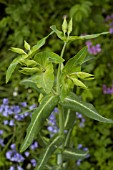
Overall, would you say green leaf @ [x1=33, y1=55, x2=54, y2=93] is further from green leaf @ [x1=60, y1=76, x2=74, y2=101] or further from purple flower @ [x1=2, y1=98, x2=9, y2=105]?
purple flower @ [x1=2, y1=98, x2=9, y2=105]

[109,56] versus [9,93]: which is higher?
[109,56]

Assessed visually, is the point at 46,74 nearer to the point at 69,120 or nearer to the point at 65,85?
the point at 65,85

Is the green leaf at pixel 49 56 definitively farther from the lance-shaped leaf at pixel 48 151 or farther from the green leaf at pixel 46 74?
the lance-shaped leaf at pixel 48 151

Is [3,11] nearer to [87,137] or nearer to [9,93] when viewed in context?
[9,93]

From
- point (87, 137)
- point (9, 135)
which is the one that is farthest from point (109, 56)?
point (9, 135)

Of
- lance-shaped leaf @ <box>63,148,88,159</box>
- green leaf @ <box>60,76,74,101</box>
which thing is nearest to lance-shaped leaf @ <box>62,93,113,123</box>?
green leaf @ <box>60,76,74,101</box>

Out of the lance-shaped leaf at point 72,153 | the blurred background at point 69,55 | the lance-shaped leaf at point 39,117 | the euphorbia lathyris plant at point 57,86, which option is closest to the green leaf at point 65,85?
the euphorbia lathyris plant at point 57,86
